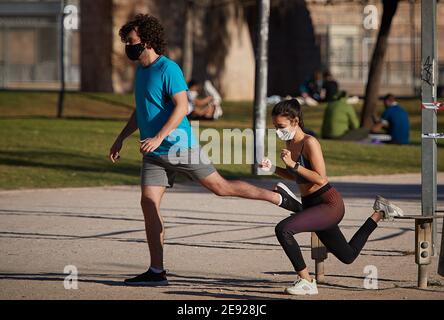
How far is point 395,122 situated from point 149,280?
15322 mm

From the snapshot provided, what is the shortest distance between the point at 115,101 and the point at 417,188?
15839mm

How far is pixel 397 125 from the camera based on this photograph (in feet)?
76.0

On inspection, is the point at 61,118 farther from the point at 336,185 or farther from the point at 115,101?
the point at 336,185

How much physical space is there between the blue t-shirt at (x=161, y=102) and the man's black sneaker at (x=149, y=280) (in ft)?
2.90

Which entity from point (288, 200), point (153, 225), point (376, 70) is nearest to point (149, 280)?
point (153, 225)

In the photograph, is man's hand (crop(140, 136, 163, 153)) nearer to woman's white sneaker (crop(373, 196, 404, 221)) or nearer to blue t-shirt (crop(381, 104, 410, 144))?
woman's white sneaker (crop(373, 196, 404, 221))

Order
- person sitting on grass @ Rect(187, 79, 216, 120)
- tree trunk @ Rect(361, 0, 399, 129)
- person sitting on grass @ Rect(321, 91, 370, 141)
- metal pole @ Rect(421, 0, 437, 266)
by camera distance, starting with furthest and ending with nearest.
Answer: person sitting on grass @ Rect(187, 79, 216, 120)
tree trunk @ Rect(361, 0, 399, 129)
person sitting on grass @ Rect(321, 91, 370, 141)
metal pole @ Rect(421, 0, 437, 266)

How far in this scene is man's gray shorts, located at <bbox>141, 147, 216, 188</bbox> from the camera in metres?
8.45

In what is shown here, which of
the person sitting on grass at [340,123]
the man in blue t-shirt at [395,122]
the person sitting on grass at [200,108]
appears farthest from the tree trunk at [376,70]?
the person sitting on grass at [200,108]

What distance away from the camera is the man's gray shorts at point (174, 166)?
8.45m

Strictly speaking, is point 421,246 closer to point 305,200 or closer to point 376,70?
point 305,200

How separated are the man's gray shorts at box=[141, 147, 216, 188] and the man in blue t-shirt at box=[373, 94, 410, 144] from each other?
14666mm

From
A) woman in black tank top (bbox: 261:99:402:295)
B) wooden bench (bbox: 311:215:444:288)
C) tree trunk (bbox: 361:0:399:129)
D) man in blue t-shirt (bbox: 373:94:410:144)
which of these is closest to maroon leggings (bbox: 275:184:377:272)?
woman in black tank top (bbox: 261:99:402:295)
